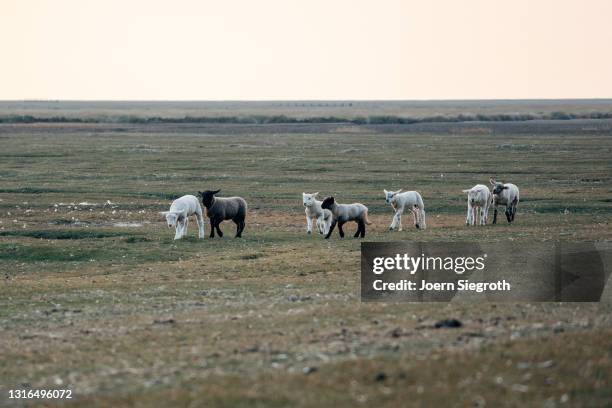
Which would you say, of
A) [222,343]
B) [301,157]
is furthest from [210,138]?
[222,343]

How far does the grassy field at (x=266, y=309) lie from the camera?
11812mm

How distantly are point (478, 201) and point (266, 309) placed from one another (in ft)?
56.3

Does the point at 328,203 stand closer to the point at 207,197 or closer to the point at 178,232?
the point at 207,197

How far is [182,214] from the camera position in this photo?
101 feet

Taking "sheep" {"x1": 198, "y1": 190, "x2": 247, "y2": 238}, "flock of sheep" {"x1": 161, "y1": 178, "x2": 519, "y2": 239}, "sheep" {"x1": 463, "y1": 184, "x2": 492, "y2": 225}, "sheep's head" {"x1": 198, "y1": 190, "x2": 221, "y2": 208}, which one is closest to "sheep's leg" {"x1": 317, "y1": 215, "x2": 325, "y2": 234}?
"flock of sheep" {"x1": 161, "y1": 178, "x2": 519, "y2": 239}

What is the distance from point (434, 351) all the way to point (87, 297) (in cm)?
942

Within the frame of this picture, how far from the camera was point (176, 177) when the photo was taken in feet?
175

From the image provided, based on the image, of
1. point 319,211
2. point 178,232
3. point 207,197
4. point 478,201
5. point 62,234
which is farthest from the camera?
point 478,201

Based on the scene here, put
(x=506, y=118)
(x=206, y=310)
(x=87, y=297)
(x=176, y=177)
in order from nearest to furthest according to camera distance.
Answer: (x=206, y=310)
(x=87, y=297)
(x=176, y=177)
(x=506, y=118)

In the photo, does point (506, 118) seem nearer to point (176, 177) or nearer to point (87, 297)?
point (176, 177)

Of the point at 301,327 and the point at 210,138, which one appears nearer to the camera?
the point at 301,327

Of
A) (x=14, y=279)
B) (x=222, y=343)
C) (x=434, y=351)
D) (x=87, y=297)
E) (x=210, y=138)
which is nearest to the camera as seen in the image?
(x=434, y=351)

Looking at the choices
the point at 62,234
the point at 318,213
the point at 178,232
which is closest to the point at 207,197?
the point at 178,232

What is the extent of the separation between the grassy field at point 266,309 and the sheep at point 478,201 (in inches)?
48.4
